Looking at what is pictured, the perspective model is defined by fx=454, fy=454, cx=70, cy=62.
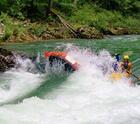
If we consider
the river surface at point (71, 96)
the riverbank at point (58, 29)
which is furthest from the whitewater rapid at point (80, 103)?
the riverbank at point (58, 29)

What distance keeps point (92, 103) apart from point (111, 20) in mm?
29957

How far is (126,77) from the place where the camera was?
68.4 ft

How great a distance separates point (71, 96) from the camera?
1814 cm

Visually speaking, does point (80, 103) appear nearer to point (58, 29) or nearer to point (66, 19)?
point (58, 29)

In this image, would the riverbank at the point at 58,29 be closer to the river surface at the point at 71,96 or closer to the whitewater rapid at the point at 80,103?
the river surface at the point at 71,96

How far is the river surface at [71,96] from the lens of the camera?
1493 centimetres

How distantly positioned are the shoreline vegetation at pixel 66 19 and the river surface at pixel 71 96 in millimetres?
10460

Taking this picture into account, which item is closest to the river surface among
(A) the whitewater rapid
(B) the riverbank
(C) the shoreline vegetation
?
(A) the whitewater rapid

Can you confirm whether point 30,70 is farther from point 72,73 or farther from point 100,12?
point 100,12

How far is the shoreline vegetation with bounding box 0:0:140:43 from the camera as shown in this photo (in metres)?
37.3

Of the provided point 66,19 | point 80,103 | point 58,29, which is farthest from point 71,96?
point 66,19

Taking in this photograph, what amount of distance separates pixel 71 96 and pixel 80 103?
4.04 ft

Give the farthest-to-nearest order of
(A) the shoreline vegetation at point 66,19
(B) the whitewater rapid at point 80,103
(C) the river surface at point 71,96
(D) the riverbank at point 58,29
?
(A) the shoreline vegetation at point 66,19, (D) the riverbank at point 58,29, (C) the river surface at point 71,96, (B) the whitewater rapid at point 80,103

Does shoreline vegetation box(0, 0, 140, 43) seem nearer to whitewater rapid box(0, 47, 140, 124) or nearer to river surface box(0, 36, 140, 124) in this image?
river surface box(0, 36, 140, 124)
